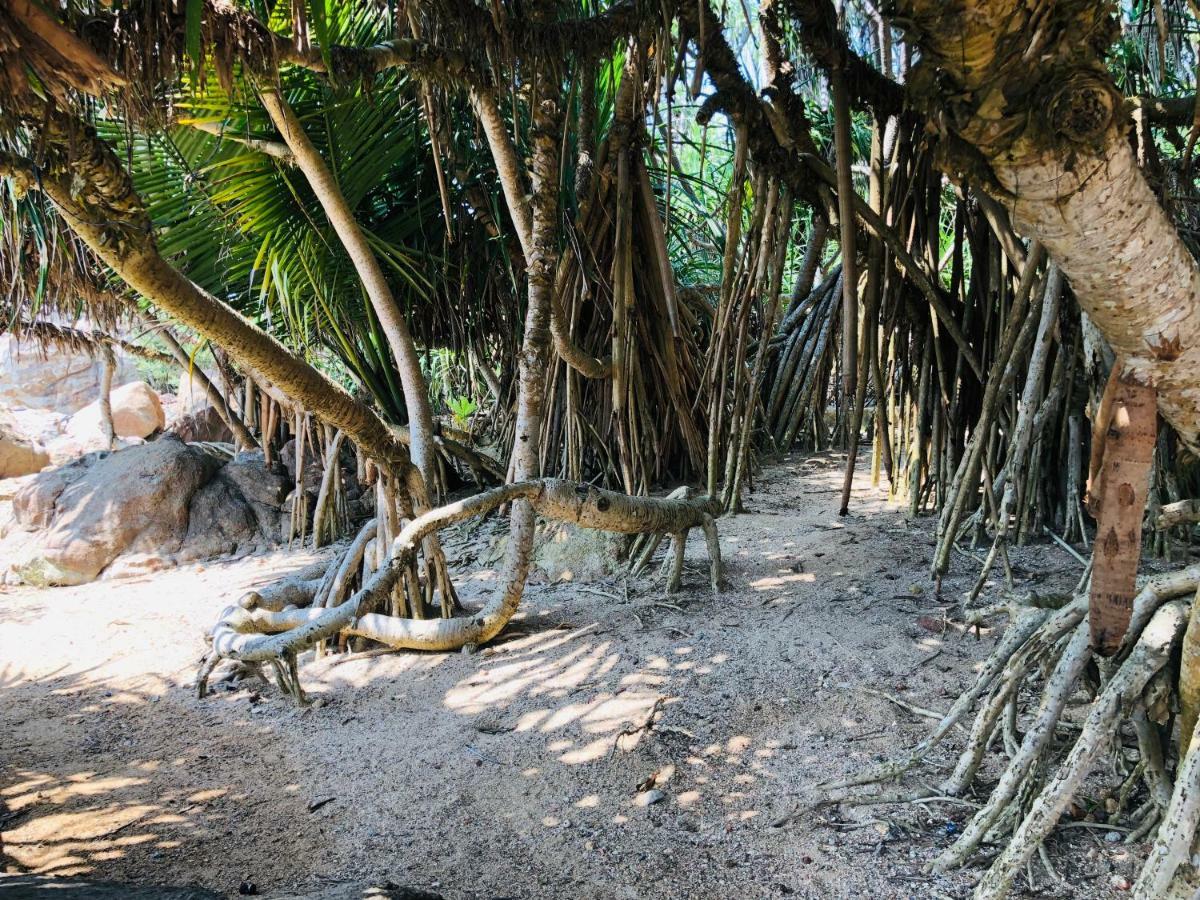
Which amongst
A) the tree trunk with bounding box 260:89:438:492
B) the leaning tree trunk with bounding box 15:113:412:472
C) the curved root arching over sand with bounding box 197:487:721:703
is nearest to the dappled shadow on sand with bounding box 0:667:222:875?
the curved root arching over sand with bounding box 197:487:721:703

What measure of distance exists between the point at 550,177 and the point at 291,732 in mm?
2072

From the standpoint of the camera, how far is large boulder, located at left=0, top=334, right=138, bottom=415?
677 inches

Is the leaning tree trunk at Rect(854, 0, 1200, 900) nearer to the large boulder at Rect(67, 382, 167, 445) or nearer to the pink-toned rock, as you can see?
the pink-toned rock

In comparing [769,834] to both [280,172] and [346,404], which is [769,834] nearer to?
[346,404]

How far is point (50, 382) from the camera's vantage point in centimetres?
1747

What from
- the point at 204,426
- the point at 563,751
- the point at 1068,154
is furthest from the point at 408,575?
the point at 204,426

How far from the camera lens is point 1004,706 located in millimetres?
1731

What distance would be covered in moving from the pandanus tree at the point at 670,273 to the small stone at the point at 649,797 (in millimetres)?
377

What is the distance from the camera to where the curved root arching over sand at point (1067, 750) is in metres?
1.32

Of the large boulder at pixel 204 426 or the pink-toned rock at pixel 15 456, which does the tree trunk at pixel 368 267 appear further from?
the pink-toned rock at pixel 15 456

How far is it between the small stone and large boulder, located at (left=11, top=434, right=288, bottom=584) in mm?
4580

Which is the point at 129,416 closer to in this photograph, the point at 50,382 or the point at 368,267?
the point at 50,382

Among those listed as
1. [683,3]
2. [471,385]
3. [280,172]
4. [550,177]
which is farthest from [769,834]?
[471,385]

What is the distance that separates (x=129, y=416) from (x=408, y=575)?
42.5ft
